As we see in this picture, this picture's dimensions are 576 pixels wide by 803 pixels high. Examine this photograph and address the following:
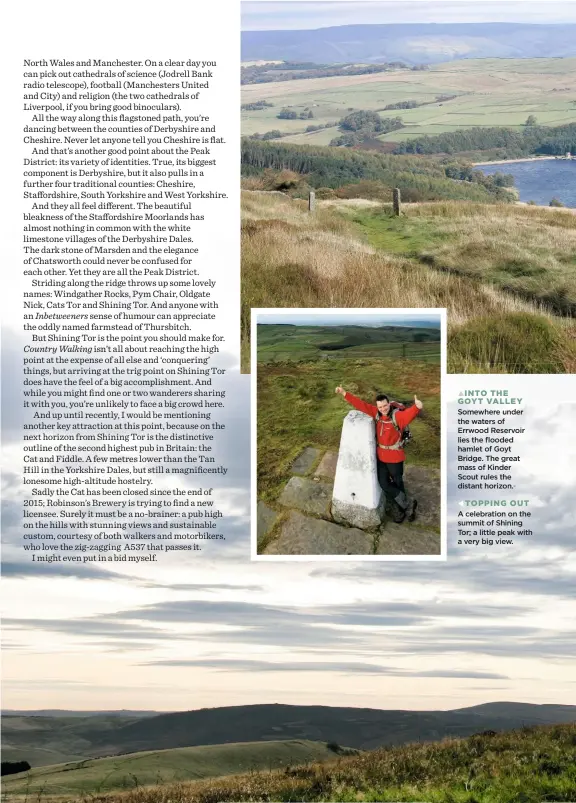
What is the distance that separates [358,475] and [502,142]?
7.61 meters

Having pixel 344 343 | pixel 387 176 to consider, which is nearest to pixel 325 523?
pixel 344 343

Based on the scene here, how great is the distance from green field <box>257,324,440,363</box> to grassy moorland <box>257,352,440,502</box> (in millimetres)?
95

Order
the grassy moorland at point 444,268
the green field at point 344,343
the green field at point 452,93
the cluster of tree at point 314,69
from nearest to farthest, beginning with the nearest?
the green field at point 344,343 → the grassy moorland at point 444,268 → the cluster of tree at point 314,69 → the green field at point 452,93

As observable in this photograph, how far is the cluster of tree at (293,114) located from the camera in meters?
17.2

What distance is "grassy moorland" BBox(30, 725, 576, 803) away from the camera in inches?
531

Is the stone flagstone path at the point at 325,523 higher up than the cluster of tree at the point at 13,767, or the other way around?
the stone flagstone path at the point at 325,523

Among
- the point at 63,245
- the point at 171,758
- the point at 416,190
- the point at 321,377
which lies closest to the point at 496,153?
the point at 416,190

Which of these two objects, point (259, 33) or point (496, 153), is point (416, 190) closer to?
point (496, 153)

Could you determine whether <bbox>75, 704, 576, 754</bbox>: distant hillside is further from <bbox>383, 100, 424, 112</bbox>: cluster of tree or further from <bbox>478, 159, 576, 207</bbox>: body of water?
<bbox>383, 100, 424, 112</bbox>: cluster of tree

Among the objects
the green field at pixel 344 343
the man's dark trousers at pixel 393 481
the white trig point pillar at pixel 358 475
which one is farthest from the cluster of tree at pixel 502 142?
the man's dark trousers at pixel 393 481

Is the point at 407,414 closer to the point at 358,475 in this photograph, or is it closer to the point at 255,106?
the point at 358,475

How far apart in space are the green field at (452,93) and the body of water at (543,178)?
0.82m

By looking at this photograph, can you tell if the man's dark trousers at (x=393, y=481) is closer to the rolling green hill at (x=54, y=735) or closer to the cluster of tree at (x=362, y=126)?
the rolling green hill at (x=54, y=735)

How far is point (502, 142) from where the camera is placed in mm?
18359
